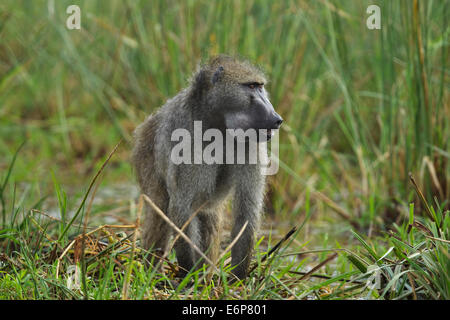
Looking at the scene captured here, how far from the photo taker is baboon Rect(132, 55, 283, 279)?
11.6ft

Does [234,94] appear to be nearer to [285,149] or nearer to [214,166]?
[214,166]

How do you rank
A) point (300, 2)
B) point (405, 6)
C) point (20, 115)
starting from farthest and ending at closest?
point (20, 115)
point (300, 2)
point (405, 6)

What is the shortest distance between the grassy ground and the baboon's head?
1.46 feet

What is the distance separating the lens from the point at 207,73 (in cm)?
365

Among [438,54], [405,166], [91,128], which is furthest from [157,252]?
[91,128]

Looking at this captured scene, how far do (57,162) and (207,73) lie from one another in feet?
12.8

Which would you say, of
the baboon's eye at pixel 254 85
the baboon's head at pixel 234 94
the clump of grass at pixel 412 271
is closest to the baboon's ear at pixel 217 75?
the baboon's head at pixel 234 94

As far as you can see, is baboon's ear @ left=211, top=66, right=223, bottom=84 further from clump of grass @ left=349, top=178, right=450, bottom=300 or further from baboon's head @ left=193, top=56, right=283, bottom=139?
clump of grass @ left=349, top=178, right=450, bottom=300

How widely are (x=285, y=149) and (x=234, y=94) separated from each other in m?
2.38

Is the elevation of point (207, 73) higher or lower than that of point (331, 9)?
lower

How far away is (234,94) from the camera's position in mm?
3549

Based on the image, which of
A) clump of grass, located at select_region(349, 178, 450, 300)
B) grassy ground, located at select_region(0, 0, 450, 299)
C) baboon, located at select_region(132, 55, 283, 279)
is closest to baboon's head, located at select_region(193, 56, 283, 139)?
baboon, located at select_region(132, 55, 283, 279)

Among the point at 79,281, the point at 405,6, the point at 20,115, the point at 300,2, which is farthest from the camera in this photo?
the point at 20,115

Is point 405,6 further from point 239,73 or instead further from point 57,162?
point 57,162
